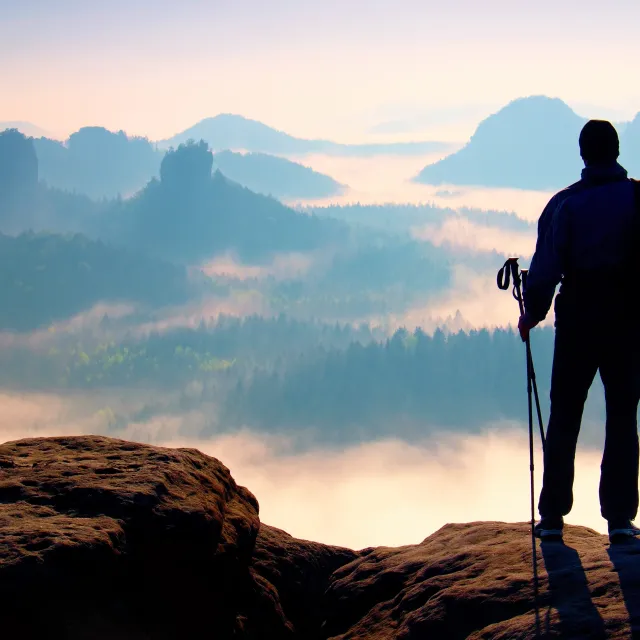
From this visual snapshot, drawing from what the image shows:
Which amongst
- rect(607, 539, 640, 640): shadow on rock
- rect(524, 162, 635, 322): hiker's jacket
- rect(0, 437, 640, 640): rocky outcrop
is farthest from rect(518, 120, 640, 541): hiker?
rect(0, 437, 640, 640): rocky outcrop

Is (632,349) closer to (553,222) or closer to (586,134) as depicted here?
(553,222)

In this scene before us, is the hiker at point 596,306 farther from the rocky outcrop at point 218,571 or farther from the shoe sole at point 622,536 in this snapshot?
the rocky outcrop at point 218,571

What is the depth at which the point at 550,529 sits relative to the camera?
9688mm

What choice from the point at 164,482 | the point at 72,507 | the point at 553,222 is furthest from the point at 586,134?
the point at 72,507

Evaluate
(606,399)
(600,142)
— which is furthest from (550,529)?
(600,142)

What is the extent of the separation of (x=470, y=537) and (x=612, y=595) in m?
3.51

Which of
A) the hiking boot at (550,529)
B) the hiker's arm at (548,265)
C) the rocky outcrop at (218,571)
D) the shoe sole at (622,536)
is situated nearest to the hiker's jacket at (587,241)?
the hiker's arm at (548,265)

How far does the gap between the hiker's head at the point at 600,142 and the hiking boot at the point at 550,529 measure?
394cm

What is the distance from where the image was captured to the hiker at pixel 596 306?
29.6 ft

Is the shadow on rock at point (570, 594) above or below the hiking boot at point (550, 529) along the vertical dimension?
below

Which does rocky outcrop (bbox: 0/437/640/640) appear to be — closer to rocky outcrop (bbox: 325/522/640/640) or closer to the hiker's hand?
rocky outcrop (bbox: 325/522/640/640)

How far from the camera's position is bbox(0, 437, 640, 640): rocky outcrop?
7.84 m

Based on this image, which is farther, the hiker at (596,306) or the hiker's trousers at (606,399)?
the hiker's trousers at (606,399)

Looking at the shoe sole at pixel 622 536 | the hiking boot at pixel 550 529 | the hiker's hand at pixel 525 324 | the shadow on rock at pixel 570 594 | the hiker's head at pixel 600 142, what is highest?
the hiker's head at pixel 600 142
